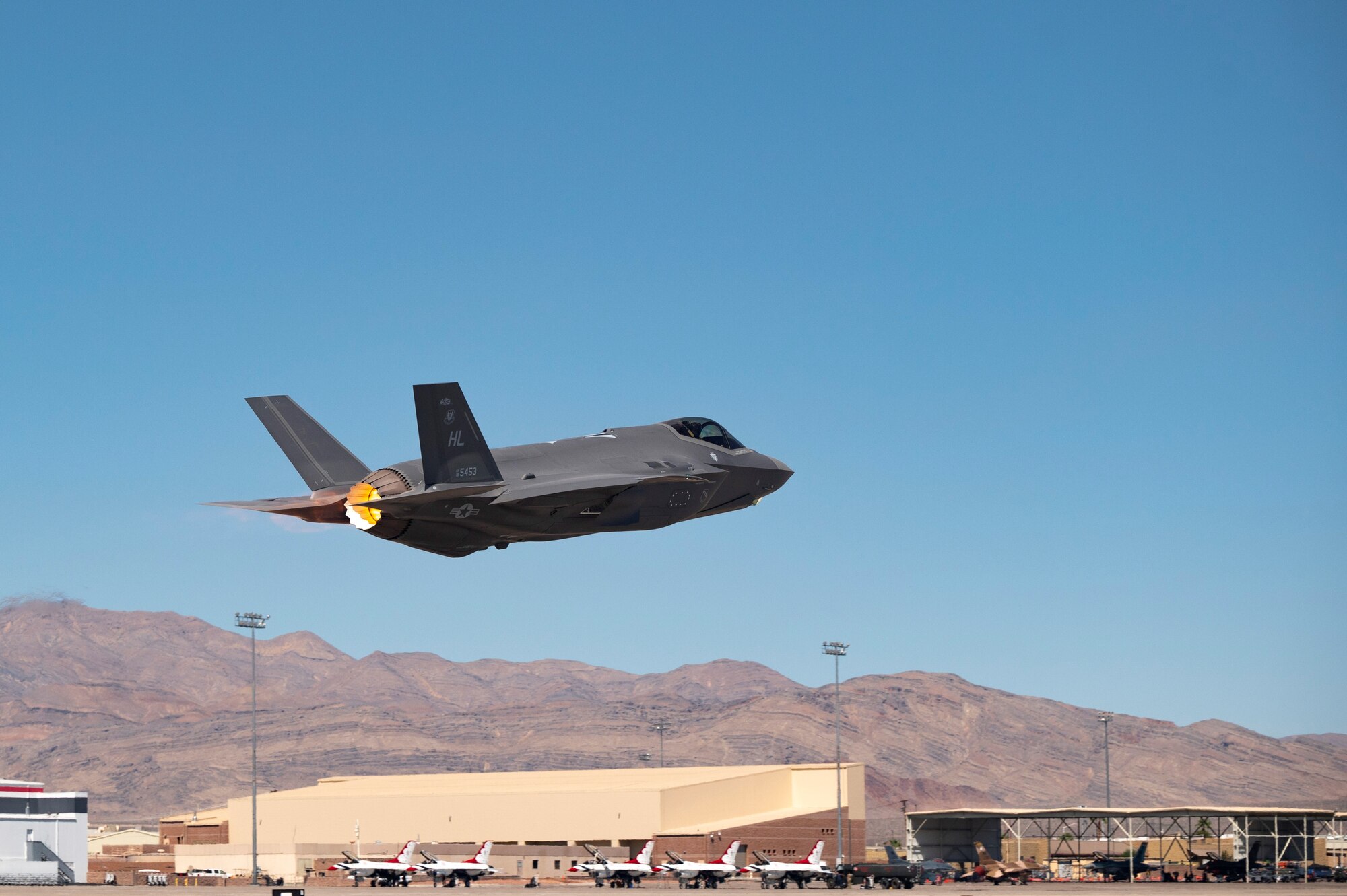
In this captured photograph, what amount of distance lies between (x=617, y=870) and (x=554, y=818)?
17.7m

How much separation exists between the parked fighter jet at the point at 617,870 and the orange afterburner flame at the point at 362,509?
280ft

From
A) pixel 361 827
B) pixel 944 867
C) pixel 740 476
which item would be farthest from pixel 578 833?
pixel 740 476

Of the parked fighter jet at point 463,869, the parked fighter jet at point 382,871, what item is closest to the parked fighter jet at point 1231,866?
the parked fighter jet at point 463,869

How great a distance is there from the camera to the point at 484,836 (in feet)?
440

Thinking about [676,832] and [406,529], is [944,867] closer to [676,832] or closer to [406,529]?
[676,832]

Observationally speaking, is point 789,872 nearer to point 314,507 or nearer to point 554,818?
point 554,818

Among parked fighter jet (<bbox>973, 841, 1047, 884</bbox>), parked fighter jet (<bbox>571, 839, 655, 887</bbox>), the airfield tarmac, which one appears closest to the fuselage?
the airfield tarmac

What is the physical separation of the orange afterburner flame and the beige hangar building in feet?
315

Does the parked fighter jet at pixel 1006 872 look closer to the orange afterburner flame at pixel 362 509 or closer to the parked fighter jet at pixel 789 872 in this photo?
the parked fighter jet at pixel 789 872

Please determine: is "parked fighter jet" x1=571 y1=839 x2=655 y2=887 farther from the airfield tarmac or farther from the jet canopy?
the jet canopy

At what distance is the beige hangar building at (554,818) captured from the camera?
130500mm

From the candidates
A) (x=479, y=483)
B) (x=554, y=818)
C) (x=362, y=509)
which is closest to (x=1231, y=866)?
(x=554, y=818)

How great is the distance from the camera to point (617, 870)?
11612 centimetres

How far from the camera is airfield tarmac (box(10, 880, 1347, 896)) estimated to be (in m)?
89.8
